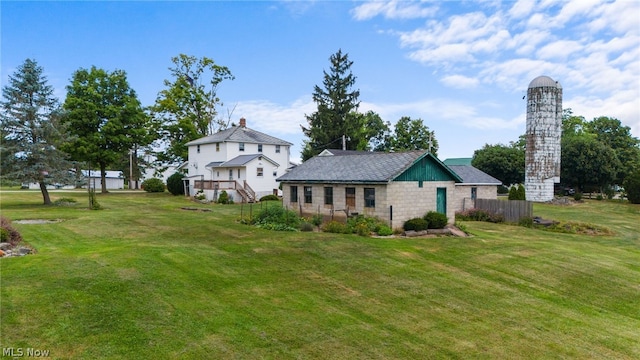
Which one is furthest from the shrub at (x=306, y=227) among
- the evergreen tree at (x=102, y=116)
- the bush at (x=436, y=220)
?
the evergreen tree at (x=102, y=116)

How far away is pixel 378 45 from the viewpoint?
29156mm

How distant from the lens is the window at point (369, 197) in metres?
22.3

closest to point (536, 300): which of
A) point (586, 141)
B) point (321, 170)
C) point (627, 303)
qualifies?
point (627, 303)

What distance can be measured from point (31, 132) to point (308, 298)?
93.1 ft

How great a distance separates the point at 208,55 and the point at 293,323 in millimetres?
54223

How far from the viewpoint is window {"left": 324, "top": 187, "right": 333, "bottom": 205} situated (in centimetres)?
2470

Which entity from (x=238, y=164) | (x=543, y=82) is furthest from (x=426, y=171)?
(x=543, y=82)

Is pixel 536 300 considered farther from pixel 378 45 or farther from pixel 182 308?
pixel 378 45

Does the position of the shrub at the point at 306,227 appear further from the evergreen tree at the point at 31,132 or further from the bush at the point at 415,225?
the evergreen tree at the point at 31,132

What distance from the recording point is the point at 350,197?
23.5 m

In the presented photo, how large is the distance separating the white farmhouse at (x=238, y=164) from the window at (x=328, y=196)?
49.5 feet

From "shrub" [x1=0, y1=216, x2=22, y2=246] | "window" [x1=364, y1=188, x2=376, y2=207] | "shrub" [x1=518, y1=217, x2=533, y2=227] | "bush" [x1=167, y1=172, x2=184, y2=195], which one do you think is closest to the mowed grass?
"shrub" [x1=0, y1=216, x2=22, y2=246]

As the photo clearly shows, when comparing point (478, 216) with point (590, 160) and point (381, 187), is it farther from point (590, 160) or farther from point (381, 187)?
point (590, 160)

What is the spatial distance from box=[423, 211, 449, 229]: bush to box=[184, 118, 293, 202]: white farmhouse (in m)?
20.3
